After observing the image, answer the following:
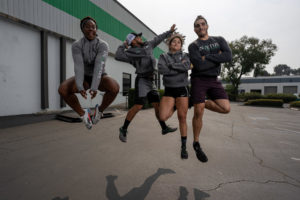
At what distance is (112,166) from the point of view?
12.7 feet

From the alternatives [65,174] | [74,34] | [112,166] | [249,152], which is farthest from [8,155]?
[74,34]

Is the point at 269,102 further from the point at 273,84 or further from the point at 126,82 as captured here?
the point at 273,84

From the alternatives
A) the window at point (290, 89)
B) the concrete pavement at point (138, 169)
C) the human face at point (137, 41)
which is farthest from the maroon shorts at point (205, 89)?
the window at point (290, 89)

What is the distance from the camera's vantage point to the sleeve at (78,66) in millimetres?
2453

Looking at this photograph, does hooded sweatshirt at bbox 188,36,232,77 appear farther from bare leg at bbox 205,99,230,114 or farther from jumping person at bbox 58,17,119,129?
jumping person at bbox 58,17,119,129

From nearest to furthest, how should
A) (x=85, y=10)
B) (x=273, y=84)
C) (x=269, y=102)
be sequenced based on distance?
(x=85, y=10) → (x=269, y=102) → (x=273, y=84)

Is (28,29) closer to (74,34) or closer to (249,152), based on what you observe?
(74,34)

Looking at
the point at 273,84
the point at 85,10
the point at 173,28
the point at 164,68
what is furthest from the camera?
the point at 273,84

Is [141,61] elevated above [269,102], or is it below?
above

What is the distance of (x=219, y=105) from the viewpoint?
8.60 feet

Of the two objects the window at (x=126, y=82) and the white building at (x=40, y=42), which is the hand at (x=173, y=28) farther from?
the window at (x=126, y=82)

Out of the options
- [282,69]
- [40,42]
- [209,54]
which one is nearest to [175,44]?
[209,54]

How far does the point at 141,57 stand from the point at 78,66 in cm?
98

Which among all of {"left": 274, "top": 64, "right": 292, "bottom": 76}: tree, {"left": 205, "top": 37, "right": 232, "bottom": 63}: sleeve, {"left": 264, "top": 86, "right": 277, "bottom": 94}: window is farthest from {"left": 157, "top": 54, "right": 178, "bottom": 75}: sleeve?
{"left": 274, "top": 64, "right": 292, "bottom": 76}: tree
